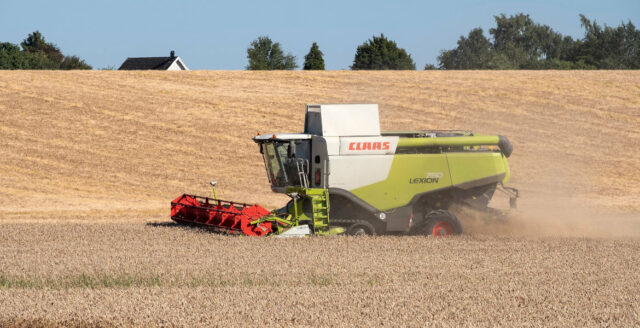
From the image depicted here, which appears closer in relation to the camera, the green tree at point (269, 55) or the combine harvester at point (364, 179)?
the combine harvester at point (364, 179)

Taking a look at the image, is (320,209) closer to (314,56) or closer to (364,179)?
(364,179)

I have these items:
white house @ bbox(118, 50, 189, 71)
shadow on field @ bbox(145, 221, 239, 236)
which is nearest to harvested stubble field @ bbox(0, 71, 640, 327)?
shadow on field @ bbox(145, 221, 239, 236)

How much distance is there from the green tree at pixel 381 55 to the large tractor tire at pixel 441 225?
63.7 m

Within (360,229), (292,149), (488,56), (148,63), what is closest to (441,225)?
(360,229)

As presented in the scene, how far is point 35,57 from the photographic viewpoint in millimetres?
67500

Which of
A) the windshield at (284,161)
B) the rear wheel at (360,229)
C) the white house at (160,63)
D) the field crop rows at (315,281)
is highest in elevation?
the white house at (160,63)

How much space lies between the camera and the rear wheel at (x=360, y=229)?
17062 mm

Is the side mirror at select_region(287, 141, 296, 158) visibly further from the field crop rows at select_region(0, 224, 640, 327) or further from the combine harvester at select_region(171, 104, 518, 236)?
the field crop rows at select_region(0, 224, 640, 327)

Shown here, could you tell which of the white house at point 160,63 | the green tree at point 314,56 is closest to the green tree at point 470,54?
the green tree at point 314,56

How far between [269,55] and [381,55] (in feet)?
38.5

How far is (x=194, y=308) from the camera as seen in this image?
32.4ft

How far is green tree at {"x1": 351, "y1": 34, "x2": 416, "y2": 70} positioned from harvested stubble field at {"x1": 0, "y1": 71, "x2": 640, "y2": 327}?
35350 mm

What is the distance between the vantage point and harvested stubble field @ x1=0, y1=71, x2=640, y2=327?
10.1 metres

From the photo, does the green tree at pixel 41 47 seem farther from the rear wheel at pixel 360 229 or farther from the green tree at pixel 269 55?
the rear wheel at pixel 360 229
